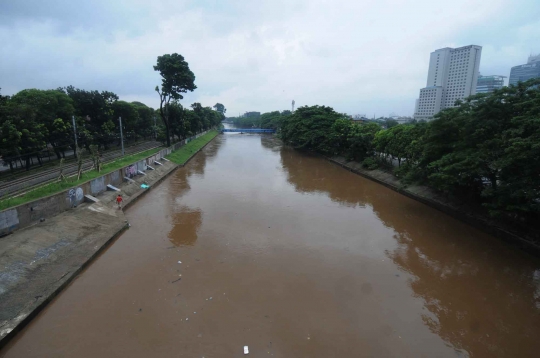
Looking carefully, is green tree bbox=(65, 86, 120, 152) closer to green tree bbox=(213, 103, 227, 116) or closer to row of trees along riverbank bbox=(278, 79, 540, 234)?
row of trees along riverbank bbox=(278, 79, 540, 234)

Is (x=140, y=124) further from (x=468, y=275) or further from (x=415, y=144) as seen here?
(x=468, y=275)

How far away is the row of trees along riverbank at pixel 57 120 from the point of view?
18.4 meters

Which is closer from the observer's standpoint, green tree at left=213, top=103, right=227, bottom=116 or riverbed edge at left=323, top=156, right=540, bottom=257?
riverbed edge at left=323, top=156, right=540, bottom=257

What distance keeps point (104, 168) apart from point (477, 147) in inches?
825

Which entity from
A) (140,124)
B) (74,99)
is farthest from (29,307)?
(140,124)

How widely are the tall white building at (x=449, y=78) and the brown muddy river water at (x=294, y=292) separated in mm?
76809

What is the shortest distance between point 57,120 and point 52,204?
14827mm

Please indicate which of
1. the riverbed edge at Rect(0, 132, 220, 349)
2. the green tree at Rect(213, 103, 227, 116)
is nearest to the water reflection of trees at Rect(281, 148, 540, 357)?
the riverbed edge at Rect(0, 132, 220, 349)

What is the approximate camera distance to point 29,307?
23.0 ft

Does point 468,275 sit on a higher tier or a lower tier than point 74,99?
lower

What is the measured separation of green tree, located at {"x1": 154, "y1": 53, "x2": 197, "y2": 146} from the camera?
1177 inches

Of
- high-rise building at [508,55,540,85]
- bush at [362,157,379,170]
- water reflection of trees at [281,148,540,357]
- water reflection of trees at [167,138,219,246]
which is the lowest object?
water reflection of trees at [281,148,540,357]

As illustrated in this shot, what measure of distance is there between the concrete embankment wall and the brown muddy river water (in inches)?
119

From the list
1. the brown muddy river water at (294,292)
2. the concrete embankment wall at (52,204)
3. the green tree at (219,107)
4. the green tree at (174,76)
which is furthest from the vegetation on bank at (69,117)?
the green tree at (219,107)
